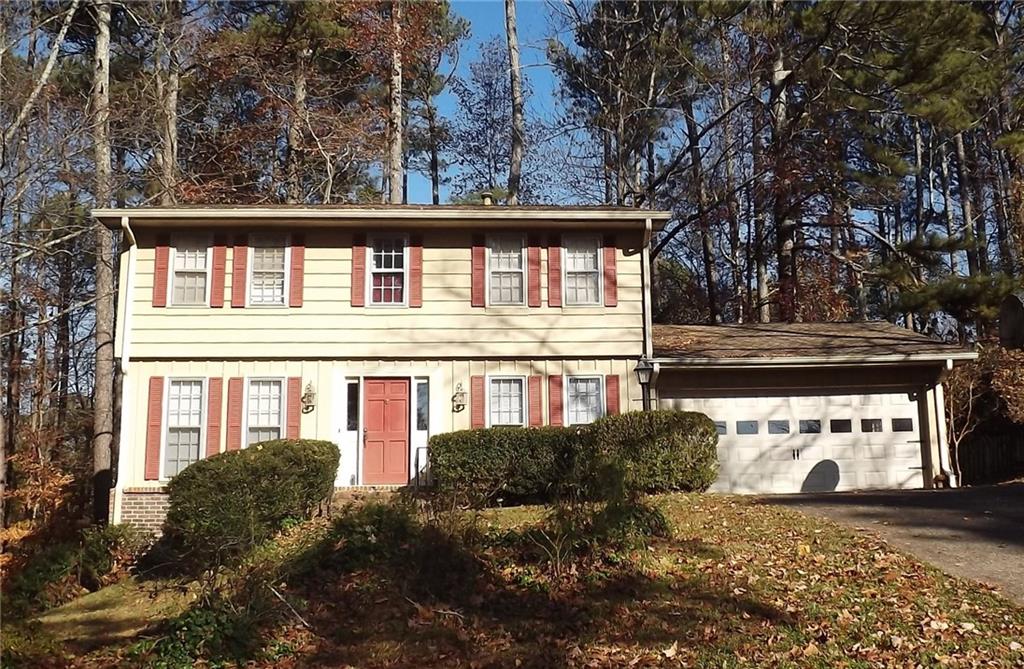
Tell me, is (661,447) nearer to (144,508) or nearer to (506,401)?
(506,401)

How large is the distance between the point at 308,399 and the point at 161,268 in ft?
11.1

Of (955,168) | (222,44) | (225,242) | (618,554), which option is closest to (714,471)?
(618,554)

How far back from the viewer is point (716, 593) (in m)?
7.23

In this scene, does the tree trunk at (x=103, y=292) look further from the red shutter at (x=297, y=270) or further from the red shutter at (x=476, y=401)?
the red shutter at (x=476, y=401)

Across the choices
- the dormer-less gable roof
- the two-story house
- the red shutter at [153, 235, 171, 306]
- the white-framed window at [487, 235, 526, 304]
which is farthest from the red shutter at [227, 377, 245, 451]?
the white-framed window at [487, 235, 526, 304]

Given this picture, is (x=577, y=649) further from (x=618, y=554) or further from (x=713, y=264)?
(x=713, y=264)

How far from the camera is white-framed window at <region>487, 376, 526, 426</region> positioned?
532 inches

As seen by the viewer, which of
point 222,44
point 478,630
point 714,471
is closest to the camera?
point 478,630

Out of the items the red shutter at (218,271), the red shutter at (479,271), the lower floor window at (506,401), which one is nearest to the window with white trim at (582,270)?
the red shutter at (479,271)

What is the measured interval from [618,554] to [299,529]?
16.8 feet

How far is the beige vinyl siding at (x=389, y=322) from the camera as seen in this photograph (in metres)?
13.3

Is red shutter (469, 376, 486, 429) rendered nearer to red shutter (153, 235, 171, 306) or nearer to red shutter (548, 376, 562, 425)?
red shutter (548, 376, 562, 425)

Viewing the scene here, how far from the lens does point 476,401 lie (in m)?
13.4

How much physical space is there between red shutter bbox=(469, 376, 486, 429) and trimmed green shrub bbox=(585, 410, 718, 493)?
2.08 meters
